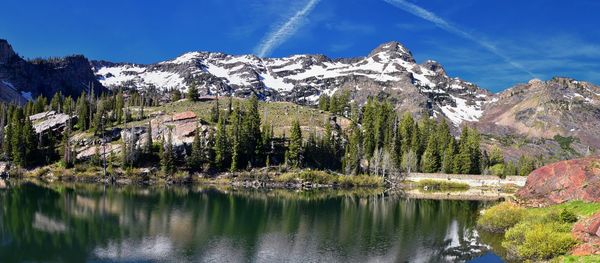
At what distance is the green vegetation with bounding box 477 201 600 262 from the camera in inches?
1729

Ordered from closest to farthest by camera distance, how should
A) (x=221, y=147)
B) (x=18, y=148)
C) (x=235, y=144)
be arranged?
(x=18, y=148)
(x=221, y=147)
(x=235, y=144)

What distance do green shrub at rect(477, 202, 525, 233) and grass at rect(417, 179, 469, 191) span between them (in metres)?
71.9

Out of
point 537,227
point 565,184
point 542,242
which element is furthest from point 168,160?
point 542,242

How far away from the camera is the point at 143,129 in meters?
152

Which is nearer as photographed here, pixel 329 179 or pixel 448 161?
pixel 329 179

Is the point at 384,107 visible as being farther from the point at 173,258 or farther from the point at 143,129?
the point at 173,258

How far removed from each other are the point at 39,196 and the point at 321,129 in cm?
10179

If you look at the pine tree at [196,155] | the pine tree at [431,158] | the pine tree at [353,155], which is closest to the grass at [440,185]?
the pine tree at [431,158]

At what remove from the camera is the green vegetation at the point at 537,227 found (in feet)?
144

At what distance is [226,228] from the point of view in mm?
67188

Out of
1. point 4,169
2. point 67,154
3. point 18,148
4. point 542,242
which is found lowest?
point 542,242

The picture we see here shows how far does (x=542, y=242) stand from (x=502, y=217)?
2054 centimetres

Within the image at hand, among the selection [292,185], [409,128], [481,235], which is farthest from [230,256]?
[409,128]

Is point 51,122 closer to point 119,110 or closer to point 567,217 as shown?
point 119,110
